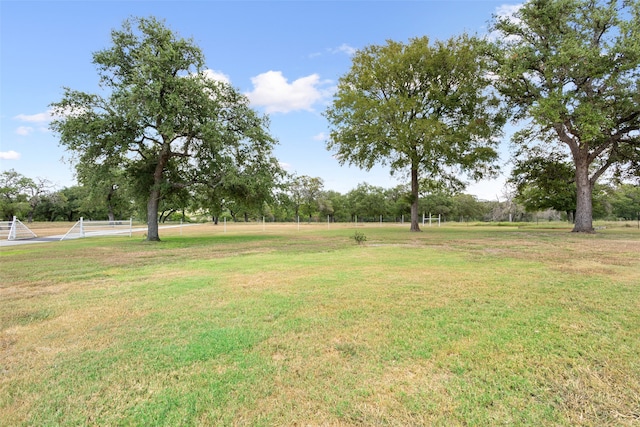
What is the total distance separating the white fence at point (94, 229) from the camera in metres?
20.0

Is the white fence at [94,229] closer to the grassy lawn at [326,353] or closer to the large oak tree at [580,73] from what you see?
the grassy lawn at [326,353]

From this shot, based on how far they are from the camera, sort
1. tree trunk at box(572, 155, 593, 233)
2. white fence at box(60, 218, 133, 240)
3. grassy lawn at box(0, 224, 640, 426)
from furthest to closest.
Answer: white fence at box(60, 218, 133, 240), tree trunk at box(572, 155, 593, 233), grassy lawn at box(0, 224, 640, 426)

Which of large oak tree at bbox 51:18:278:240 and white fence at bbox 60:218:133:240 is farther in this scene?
white fence at bbox 60:218:133:240

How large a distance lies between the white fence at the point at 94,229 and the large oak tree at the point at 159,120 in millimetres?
5803

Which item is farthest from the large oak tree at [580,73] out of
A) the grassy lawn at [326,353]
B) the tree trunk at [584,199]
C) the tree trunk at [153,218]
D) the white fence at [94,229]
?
the white fence at [94,229]

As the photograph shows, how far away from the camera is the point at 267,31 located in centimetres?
1587

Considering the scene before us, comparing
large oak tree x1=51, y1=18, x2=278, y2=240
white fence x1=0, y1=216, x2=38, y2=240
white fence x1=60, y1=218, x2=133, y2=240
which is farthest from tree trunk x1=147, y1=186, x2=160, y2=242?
white fence x1=0, y1=216, x2=38, y2=240

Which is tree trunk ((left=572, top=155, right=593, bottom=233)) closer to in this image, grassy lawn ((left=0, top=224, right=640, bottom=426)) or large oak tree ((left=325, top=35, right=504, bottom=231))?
large oak tree ((left=325, top=35, right=504, bottom=231))

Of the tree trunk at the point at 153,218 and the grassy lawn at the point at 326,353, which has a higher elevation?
the tree trunk at the point at 153,218

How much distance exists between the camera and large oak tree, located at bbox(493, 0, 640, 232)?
15820 mm

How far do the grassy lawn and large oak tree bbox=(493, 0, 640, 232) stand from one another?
577 inches

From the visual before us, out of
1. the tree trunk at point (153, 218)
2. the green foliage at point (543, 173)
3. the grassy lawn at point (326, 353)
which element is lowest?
the grassy lawn at point (326, 353)

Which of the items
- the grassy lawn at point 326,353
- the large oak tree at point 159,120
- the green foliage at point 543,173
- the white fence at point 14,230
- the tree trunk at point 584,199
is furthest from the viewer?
the green foliage at point 543,173

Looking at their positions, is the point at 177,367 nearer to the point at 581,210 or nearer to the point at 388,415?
the point at 388,415
